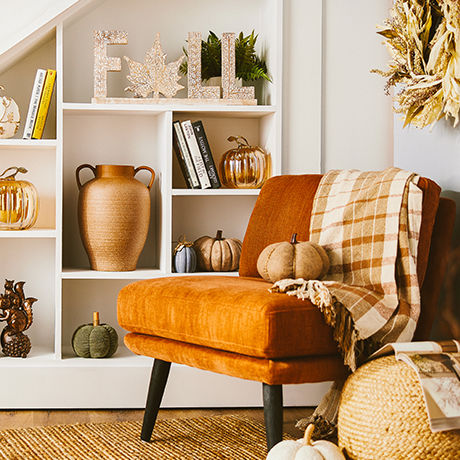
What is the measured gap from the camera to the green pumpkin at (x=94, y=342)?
2.58m

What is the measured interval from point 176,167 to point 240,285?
1.07 metres

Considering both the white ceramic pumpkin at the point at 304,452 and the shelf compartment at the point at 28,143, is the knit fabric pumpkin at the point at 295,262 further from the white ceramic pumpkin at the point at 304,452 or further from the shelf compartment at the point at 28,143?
the shelf compartment at the point at 28,143

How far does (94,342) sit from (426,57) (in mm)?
1459

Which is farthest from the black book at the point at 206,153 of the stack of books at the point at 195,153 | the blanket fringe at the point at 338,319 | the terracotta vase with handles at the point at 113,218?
the blanket fringe at the point at 338,319

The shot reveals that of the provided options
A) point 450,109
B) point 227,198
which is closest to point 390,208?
point 450,109

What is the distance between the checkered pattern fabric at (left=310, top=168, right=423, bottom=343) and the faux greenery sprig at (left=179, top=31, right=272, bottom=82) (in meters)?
0.74

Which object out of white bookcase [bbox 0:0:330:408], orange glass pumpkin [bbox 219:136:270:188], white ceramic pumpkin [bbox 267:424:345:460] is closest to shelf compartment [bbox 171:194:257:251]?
white bookcase [bbox 0:0:330:408]

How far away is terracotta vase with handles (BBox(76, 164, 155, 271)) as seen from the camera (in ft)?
8.54

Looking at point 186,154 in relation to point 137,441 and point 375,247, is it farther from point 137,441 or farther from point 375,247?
point 137,441

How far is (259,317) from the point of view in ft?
5.42

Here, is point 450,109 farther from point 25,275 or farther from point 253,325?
point 25,275

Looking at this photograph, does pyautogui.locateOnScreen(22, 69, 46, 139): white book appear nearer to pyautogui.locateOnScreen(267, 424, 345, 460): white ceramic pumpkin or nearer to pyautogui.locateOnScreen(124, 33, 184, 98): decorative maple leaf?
pyautogui.locateOnScreen(124, 33, 184, 98): decorative maple leaf

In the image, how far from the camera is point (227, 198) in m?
2.91

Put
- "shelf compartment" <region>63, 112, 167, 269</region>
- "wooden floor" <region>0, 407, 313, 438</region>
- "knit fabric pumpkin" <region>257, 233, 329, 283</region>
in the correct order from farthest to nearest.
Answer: "shelf compartment" <region>63, 112, 167, 269</region>, "wooden floor" <region>0, 407, 313, 438</region>, "knit fabric pumpkin" <region>257, 233, 329, 283</region>
